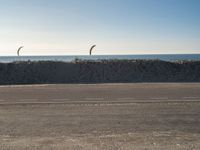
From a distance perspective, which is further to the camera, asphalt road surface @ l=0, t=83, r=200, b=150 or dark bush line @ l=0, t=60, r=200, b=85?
dark bush line @ l=0, t=60, r=200, b=85

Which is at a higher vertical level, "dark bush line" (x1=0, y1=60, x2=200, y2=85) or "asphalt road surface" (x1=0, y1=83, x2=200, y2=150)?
"asphalt road surface" (x1=0, y1=83, x2=200, y2=150)

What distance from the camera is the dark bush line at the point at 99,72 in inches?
1237

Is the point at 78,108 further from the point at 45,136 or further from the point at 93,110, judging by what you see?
the point at 45,136

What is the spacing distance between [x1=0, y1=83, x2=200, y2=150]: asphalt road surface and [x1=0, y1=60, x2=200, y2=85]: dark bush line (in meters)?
13.4

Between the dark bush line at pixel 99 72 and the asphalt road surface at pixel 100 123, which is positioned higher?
the asphalt road surface at pixel 100 123

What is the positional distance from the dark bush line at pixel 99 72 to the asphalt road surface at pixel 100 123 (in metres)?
13.4

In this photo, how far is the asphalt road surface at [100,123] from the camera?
29.9 ft

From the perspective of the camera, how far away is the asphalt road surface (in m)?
9.10

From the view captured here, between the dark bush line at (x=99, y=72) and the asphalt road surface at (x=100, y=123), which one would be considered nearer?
the asphalt road surface at (x=100, y=123)

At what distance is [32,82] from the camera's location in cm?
3053

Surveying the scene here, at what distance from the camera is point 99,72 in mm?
32625

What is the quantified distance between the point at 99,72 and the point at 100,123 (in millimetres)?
20978

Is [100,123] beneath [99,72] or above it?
above

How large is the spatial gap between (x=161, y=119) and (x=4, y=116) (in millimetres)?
4798
